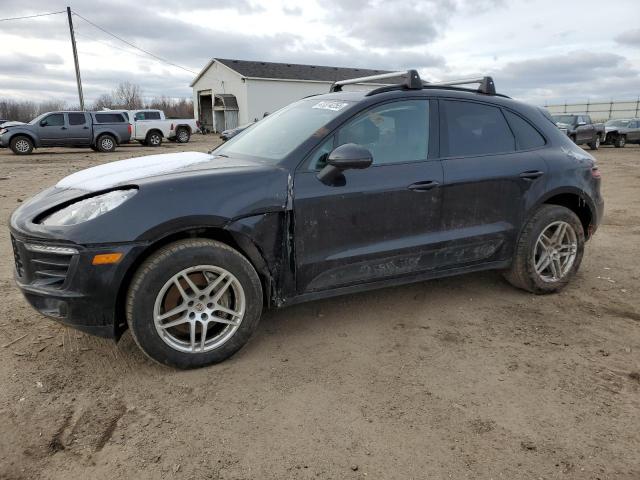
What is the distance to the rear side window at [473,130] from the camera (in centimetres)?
379

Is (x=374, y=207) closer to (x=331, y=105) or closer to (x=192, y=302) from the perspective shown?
(x=331, y=105)

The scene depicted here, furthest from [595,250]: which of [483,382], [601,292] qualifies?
[483,382]

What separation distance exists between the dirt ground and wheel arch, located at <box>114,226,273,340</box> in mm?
383

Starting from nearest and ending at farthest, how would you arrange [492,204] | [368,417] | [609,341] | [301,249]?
[368,417], [301,249], [609,341], [492,204]

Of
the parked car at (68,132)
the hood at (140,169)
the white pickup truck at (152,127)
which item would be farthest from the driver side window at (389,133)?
the white pickup truck at (152,127)

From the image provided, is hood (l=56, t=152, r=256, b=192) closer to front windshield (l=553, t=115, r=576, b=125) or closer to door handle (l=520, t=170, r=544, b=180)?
door handle (l=520, t=170, r=544, b=180)

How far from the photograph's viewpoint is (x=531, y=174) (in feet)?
13.2

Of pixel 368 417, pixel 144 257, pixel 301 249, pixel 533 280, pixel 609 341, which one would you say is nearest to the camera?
pixel 368 417

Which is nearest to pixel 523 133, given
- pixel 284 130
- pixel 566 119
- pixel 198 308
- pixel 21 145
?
pixel 284 130

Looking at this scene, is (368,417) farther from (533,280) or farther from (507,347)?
(533,280)

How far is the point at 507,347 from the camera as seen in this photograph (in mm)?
3391

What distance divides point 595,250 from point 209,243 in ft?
15.9

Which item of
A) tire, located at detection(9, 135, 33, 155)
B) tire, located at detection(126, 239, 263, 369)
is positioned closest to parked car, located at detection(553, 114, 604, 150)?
tire, located at detection(126, 239, 263, 369)

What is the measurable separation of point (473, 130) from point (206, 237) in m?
2.27
